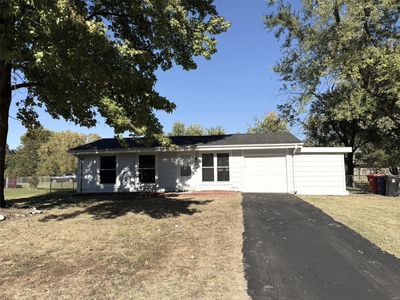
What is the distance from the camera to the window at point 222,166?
20.9 meters

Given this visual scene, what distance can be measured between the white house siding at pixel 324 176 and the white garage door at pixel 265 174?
0.95m

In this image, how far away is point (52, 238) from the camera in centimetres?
932

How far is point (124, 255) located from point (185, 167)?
13.7 m

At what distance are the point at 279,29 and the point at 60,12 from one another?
67.6 feet

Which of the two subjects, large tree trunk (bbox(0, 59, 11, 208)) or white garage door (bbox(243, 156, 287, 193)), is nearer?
large tree trunk (bbox(0, 59, 11, 208))

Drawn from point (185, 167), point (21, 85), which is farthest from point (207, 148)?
point (21, 85)

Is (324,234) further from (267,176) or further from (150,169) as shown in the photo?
(150,169)

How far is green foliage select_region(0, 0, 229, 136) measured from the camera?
9156 millimetres

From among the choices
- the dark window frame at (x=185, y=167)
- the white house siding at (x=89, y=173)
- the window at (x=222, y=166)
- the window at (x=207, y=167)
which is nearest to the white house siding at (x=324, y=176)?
the window at (x=222, y=166)

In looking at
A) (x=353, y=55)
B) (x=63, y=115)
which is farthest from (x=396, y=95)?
(x=63, y=115)

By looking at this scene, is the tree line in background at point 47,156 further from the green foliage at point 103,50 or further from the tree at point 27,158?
the green foliage at point 103,50

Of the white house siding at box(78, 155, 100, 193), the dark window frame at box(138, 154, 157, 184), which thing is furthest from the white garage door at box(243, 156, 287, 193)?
the white house siding at box(78, 155, 100, 193)

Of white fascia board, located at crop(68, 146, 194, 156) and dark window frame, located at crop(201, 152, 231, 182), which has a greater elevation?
white fascia board, located at crop(68, 146, 194, 156)

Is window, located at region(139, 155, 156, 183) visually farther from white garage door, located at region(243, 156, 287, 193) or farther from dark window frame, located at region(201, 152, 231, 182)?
white garage door, located at region(243, 156, 287, 193)
